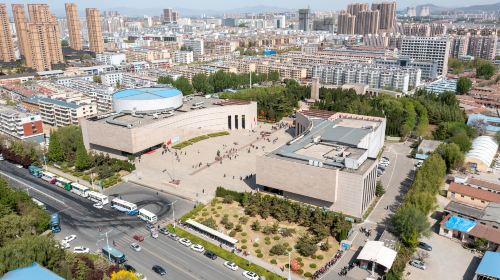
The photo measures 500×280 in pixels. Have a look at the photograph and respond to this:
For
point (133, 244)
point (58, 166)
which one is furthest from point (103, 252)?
point (58, 166)

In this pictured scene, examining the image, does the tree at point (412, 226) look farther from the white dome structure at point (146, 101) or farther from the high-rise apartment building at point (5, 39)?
the high-rise apartment building at point (5, 39)

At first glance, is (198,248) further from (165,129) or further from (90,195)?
(165,129)

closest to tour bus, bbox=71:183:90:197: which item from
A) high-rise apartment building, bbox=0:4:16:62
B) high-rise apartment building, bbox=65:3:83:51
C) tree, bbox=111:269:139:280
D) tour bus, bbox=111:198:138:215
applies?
tour bus, bbox=111:198:138:215

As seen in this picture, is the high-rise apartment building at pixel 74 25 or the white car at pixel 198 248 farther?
the high-rise apartment building at pixel 74 25

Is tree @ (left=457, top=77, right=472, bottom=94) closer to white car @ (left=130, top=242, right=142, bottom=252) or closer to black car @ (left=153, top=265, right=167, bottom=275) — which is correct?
white car @ (left=130, top=242, right=142, bottom=252)

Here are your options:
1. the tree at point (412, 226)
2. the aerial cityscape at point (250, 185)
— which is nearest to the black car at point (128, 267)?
the aerial cityscape at point (250, 185)

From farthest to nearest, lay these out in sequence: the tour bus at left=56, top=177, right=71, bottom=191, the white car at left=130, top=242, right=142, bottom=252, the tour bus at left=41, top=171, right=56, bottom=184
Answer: the tour bus at left=41, top=171, right=56, bottom=184 → the tour bus at left=56, top=177, right=71, bottom=191 → the white car at left=130, top=242, right=142, bottom=252
